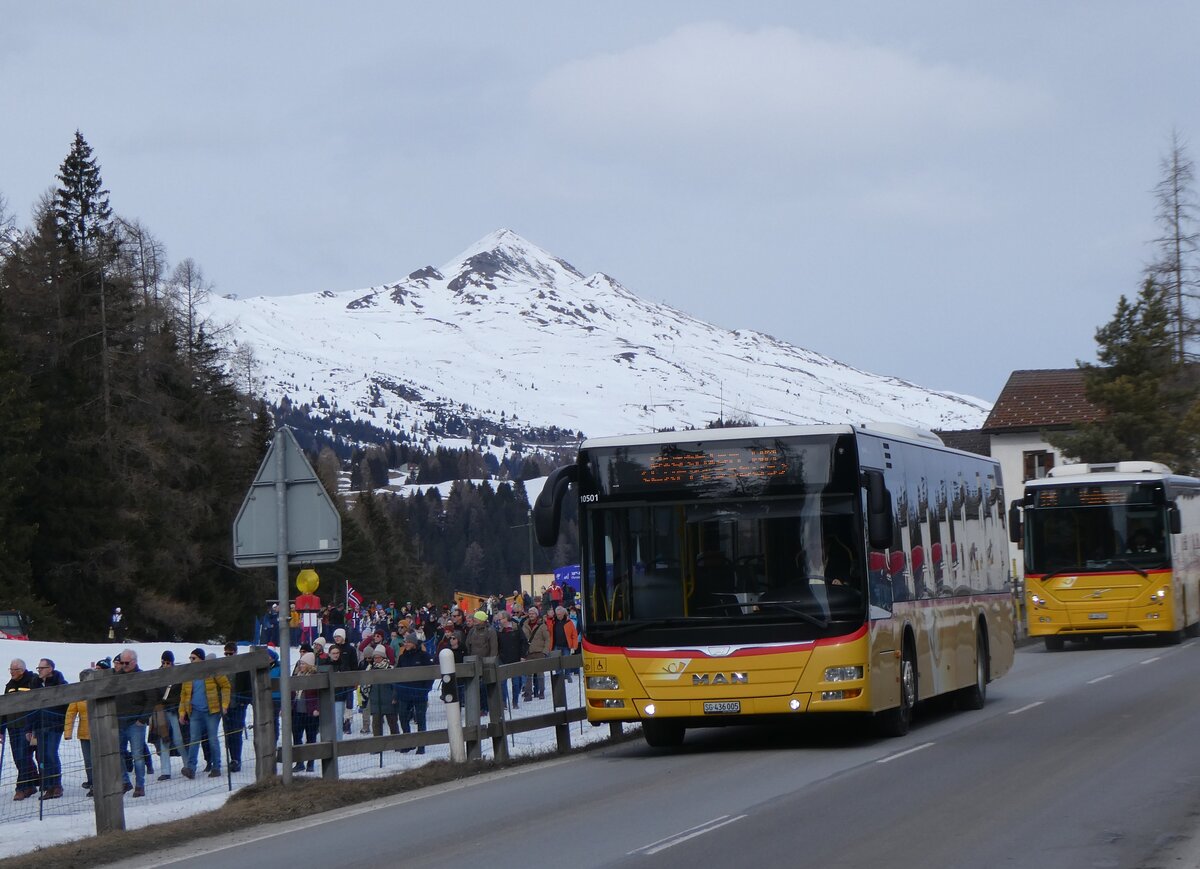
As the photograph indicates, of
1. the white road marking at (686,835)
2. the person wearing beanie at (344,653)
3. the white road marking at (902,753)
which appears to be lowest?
the white road marking at (902,753)

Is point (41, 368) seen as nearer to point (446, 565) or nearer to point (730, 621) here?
point (730, 621)

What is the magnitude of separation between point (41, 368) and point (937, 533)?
49.9m

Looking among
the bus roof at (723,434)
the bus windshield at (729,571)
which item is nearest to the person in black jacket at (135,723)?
the bus windshield at (729,571)

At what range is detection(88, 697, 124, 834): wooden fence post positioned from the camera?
1277 centimetres

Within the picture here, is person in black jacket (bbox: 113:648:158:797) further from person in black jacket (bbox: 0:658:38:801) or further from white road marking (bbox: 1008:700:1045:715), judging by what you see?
white road marking (bbox: 1008:700:1045:715)

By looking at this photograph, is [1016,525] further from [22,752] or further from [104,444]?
[104,444]

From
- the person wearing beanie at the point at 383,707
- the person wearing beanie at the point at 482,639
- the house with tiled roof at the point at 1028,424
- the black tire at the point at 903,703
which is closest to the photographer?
the black tire at the point at 903,703

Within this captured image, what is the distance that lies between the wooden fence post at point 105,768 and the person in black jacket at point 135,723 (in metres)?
3.83

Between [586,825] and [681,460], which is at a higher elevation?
[681,460]

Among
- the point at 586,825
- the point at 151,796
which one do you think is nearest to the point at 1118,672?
the point at 151,796

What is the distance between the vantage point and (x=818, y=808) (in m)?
11.8

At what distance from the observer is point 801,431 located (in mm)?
16172

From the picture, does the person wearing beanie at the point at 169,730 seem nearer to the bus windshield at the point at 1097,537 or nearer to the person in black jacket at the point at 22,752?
the person in black jacket at the point at 22,752

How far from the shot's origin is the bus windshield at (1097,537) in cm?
3183
